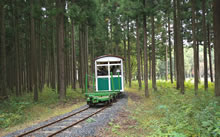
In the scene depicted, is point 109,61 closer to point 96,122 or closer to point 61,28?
point 61,28

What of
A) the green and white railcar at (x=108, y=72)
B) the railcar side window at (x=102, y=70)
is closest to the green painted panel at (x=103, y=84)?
the green and white railcar at (x=108, y=72)

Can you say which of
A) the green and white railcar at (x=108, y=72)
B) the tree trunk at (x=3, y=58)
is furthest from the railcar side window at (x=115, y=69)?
the tree trunk at (x=3, y=58)

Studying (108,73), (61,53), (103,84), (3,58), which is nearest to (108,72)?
(108,73)

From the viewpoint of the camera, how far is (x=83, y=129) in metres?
5.73

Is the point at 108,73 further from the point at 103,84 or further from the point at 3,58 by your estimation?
the point at 3,58

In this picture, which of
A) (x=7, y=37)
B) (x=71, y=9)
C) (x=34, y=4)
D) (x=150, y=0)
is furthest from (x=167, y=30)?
(x=7, y=37)

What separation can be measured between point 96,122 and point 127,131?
4.89 feet

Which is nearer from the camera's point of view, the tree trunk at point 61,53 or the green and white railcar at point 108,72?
the tree trunk at point 61,53

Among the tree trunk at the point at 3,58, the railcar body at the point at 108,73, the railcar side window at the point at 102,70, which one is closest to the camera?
the tree trunk at the point at 3,58

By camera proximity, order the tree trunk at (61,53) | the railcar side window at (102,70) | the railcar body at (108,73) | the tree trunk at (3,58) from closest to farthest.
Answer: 1. the tree trunk at (3,58)
2. the tree trunk at (61,53)
3. the railcar body at (108,73)
4. the railcar side window at (102,70)

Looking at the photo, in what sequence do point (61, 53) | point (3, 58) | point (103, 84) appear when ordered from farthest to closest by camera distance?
point (103, 84) < point (61, 53) < point (3, 58)

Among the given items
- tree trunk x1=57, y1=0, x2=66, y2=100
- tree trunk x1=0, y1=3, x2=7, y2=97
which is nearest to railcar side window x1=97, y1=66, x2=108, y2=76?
tree trunk x1=57, y1=0, x2=66, y2=100

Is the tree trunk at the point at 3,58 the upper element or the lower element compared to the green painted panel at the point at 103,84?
upper

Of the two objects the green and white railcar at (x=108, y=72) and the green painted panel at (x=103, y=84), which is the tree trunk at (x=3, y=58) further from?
the green painted panel at (x=103, y=84)
